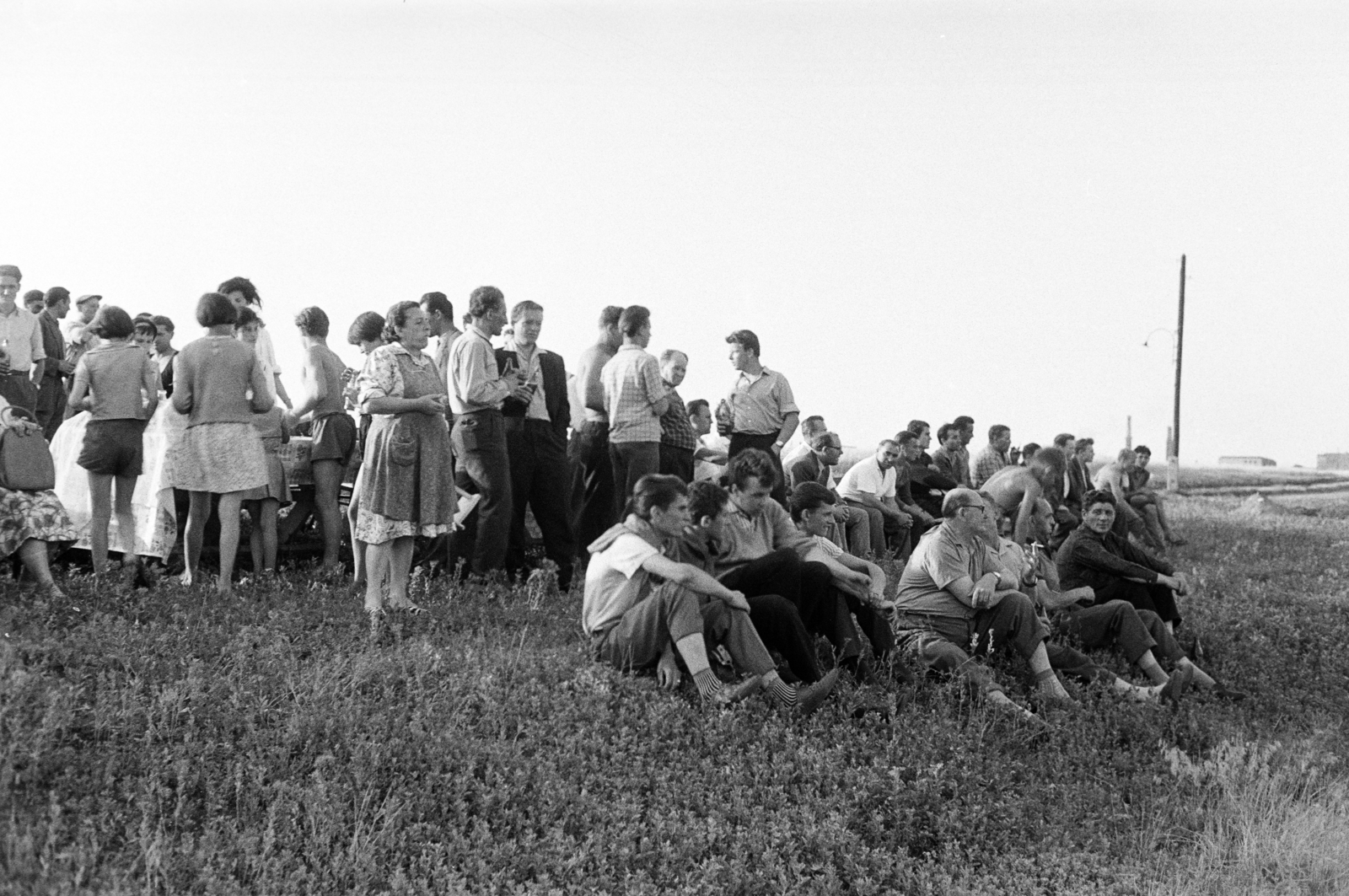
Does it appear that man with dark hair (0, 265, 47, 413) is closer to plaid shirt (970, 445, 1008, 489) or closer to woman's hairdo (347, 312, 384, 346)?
woman's hairdo (347, 312, 384, 346)

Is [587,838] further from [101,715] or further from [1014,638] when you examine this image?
[1014,638]

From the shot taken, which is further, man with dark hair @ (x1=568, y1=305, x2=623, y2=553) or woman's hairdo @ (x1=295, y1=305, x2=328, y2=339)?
man with dark hair @ (x1=568, y1=305, x2=623, y2=553)

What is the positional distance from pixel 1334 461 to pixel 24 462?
61976mm

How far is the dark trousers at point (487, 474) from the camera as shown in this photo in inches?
366

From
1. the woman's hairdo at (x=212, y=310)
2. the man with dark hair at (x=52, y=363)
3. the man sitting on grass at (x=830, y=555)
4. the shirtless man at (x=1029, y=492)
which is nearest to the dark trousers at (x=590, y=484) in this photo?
the man sitting on grass at (x=830, y=555)

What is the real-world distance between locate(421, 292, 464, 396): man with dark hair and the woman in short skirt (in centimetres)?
163

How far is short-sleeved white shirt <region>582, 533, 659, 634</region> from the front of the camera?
24.8 feet

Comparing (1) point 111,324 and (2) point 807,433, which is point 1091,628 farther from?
(1) point 111,324

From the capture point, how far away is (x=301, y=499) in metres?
10.3

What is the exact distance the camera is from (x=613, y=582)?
7812 mm

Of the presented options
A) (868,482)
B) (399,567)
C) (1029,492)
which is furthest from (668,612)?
(868,482)

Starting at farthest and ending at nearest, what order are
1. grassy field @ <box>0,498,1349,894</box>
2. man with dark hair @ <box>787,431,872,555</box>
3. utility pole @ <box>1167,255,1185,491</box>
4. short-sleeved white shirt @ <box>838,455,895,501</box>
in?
utility pole @ <box>1167,255,1185,491</box>
short-sleeved white shirt @ <box>838,455,895,501</box>
man with dark hair @ <box>787,431,872,555</box>
grassy field @ <box>0,498,1349,894</box>

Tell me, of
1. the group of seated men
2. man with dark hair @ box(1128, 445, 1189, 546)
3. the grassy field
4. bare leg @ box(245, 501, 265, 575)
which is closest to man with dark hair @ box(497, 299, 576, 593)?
the grassy field

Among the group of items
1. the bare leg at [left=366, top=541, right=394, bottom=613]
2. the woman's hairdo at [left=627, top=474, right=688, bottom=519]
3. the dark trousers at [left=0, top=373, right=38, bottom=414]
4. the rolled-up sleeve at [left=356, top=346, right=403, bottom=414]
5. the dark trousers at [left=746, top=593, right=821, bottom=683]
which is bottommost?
the dark trousers at [left=746, top=593, right=821, bottom=683]
